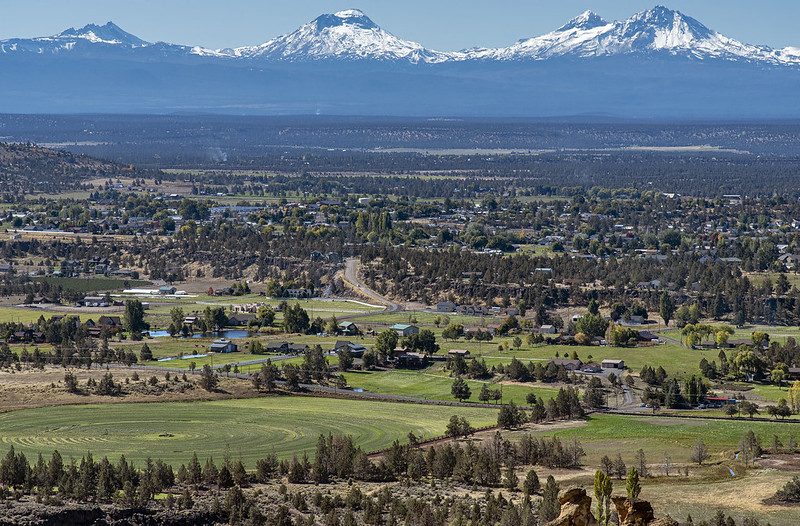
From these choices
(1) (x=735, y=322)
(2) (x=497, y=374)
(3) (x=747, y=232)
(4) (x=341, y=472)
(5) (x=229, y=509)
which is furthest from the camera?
(3) (x=747, y=232)

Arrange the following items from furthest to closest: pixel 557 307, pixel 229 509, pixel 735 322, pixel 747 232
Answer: pixel 747 232 → pixel 557 307 → pixel 735 322 → pixel 229 509

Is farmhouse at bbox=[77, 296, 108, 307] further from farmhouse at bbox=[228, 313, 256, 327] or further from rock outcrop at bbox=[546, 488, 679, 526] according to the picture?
rock outcrop at bbox=[546, 488, 679, 526]

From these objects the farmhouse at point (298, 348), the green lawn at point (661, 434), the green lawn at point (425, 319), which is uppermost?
the green lawn at point (661, 434)

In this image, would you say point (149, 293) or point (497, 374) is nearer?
point (497, 374)

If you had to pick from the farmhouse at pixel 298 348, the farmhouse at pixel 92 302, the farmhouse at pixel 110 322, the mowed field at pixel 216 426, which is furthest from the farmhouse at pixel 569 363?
the farmhouse at pixel 92 302

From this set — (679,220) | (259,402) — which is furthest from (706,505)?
(679,220)

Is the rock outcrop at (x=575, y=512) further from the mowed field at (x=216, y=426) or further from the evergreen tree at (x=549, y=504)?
the mowed field at (x=216, y=426)

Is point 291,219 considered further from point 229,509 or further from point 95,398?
point 229,509
